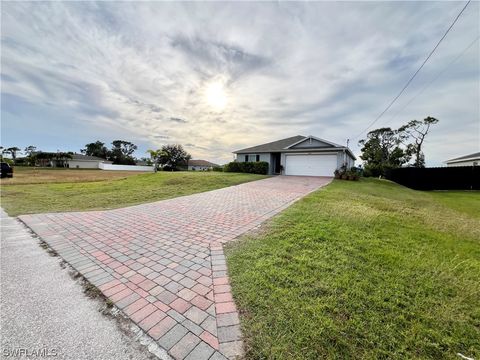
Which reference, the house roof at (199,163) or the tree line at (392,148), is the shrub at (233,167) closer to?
the tree line at (392,148)

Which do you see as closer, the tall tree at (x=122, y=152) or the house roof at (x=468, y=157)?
the house roof at (x=468, y=157)

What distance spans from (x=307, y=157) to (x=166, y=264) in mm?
17459

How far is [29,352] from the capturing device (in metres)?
1.42

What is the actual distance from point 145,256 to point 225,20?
843 cm

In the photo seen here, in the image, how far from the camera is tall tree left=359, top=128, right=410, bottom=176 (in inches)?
1196

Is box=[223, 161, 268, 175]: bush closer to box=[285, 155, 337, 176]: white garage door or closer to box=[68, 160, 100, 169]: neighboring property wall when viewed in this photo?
box=[285, 155, 337, 176]: white garage door

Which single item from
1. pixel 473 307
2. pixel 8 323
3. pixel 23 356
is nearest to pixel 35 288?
pixel 8 323

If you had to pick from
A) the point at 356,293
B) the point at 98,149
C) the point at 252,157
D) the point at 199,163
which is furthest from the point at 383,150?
the point at 98,149

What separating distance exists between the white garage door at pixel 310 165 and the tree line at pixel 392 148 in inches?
572

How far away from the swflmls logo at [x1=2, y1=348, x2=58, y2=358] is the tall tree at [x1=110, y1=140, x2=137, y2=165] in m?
64.8

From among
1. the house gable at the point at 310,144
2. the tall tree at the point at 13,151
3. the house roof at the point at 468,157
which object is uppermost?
the tall tree at the point at 13,151

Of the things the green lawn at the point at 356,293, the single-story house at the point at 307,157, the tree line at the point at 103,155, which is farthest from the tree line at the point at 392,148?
the tree line at the point at 103,155

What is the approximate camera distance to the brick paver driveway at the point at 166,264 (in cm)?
163

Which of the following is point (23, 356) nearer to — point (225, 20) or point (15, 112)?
point (225, 20)
